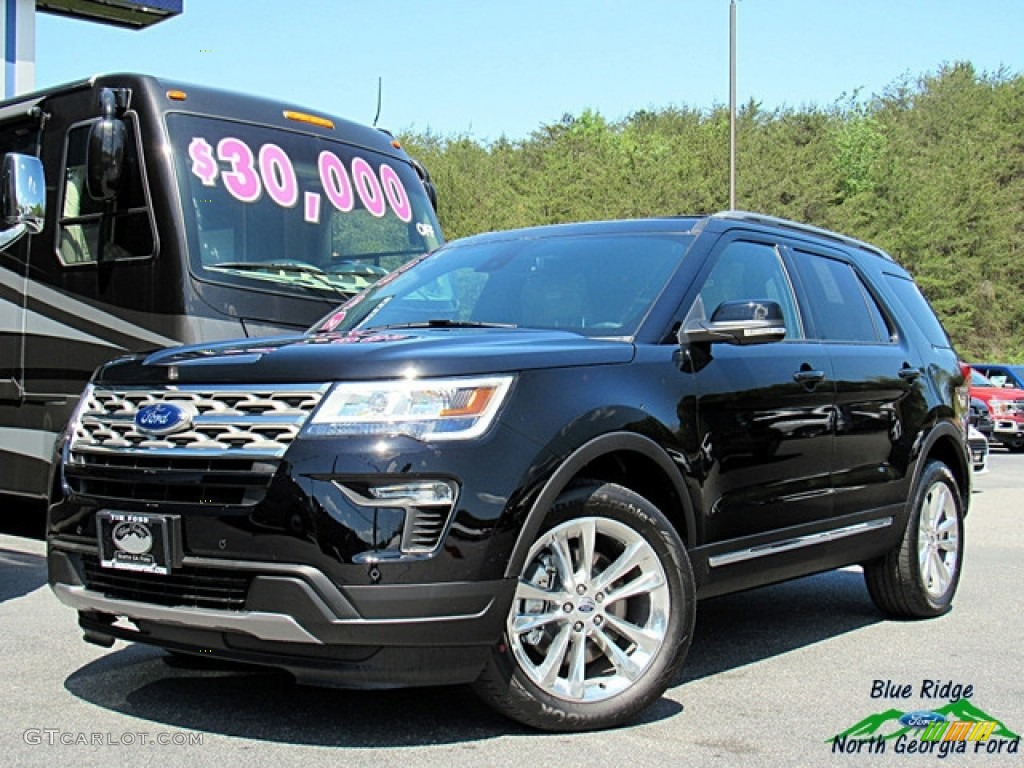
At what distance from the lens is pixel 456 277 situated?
221 inches

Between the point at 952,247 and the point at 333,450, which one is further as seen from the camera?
the point at 952,247

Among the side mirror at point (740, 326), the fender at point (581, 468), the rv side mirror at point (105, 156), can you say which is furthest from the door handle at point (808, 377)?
the rv side mirror at point (105, 156)

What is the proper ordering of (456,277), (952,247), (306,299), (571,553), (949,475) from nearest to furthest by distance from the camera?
(571,553) → (456,277) → (949,475) → (306,299) → (952,247)

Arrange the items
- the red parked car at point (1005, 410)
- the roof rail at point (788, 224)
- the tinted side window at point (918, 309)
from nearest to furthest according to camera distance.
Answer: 1. the roof rail at point (788, 224)
2. the tinted side window at point (918, 309)
3. the red parked car at point (1005, 410)

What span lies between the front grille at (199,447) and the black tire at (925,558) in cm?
348

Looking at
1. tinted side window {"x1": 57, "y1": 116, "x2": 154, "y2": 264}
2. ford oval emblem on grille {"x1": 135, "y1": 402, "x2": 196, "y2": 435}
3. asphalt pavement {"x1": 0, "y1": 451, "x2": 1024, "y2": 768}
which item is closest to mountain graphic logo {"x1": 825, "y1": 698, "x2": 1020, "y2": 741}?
asphalt pavement {"x1": 0, "y1": 451, "x2": 1024, "y2": 768}

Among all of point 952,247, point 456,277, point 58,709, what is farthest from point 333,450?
point 952,247

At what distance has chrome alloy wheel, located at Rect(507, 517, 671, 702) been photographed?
412 cm

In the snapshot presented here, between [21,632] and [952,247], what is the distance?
5006 cm

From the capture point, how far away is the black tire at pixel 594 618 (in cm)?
407

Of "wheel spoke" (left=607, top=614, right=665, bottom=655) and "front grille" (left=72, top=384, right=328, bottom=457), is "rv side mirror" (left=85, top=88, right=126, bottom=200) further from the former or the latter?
"wheel spoke" (left=607, top=614, right=665, bottom=655)

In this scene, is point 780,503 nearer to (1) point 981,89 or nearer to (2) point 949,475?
(2) point 949,475

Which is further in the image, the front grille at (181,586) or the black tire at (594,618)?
the black tire at (594,618)

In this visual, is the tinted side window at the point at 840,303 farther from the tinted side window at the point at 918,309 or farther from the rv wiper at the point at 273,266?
the rv wiper at the point at 273,266
